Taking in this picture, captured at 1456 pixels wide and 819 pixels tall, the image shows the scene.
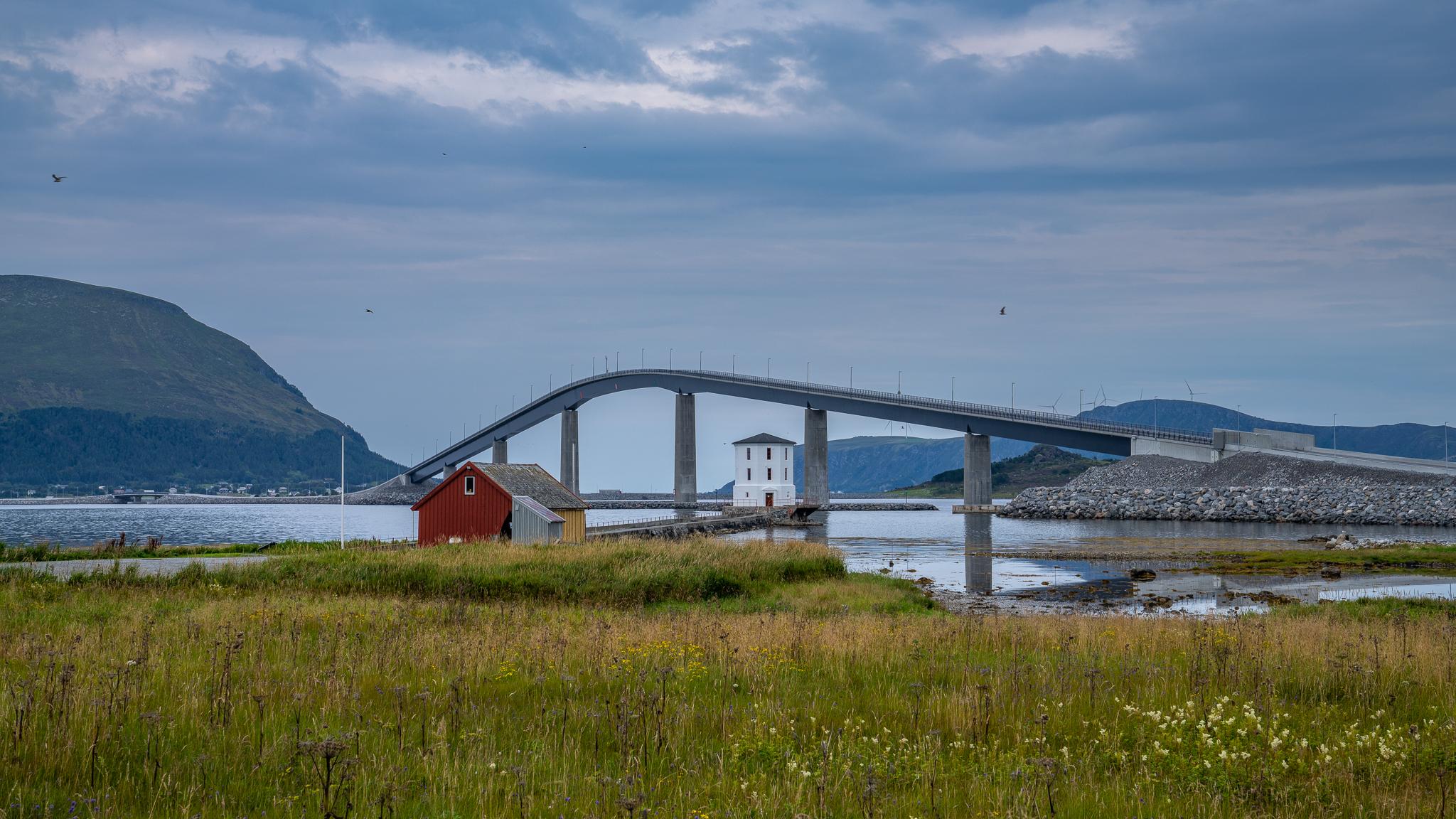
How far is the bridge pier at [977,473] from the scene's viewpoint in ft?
416

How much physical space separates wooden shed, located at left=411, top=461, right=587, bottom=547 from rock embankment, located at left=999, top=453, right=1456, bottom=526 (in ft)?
228

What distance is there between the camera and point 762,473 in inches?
5202

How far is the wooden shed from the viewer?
45.5 m

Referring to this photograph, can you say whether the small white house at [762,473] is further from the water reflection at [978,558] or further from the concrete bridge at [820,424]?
the water reflection at [978,558]

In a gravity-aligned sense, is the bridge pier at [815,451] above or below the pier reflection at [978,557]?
above

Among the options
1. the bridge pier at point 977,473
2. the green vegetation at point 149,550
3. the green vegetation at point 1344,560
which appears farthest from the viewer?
the bridge pier at point 977,473

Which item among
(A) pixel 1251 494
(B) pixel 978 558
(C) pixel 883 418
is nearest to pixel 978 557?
(B) pixel 978 558

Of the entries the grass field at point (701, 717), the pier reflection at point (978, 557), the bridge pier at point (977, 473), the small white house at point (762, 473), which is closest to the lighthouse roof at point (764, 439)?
the small white house at point (762, 473)

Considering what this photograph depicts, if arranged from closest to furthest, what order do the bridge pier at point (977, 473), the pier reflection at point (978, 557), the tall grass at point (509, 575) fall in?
the tall grass at point (509, 575)
the pier reflection at point (978, 557)
the bridge pier at point (977, 473)

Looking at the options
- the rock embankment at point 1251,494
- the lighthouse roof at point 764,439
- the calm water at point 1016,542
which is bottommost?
the calm water at point 1016,542

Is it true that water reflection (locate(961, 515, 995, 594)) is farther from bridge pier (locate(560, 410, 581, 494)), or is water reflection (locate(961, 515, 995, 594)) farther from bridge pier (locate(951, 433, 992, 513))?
A: bridge pier (locate(560, 410, 581, 494))

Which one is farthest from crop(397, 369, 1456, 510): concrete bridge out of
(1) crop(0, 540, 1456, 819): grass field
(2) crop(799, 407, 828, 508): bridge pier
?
(1) crop(0, 540, 1456, 819): grass field

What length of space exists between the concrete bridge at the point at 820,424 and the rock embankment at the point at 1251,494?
3723 mm

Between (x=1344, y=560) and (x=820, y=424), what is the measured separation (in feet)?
304
